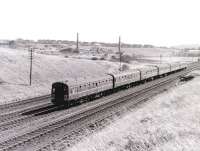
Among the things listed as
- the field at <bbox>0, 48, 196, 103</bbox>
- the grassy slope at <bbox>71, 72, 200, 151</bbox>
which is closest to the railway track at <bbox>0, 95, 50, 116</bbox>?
the field at <bbox>0, 48, 196, 103</bbox>

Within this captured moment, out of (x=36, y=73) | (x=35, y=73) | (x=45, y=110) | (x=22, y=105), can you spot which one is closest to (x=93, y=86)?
(x=45, y=110)

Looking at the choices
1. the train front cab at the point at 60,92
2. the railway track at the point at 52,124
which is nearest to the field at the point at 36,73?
the train front cab at the point at 60,92

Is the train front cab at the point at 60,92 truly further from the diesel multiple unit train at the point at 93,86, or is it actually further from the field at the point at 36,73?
the field at the point at 36,73

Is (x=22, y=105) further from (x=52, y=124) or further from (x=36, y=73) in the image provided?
(x=36, y=73)

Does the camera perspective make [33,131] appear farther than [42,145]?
Yes

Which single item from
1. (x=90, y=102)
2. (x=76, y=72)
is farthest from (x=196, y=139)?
(x=76, y=72)

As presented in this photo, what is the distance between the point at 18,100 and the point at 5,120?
1038cm

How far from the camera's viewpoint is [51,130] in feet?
72.2

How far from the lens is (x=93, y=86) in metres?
33.5

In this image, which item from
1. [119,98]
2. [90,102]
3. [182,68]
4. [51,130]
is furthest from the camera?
[182,68]

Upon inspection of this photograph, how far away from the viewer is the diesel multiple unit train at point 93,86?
1151 inches

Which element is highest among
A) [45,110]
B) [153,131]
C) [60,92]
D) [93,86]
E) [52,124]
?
[93,86]

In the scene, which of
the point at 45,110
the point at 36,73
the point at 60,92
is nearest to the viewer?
the point at 45,110

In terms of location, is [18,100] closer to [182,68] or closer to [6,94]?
[6,94]
